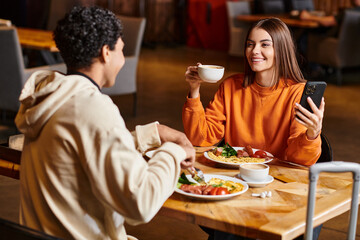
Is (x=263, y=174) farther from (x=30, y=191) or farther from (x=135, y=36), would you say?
(x=135, y=36)

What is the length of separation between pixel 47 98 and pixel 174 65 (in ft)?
25.4

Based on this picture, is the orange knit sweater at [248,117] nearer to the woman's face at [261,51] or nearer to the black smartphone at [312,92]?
the woman's face at [261,51]

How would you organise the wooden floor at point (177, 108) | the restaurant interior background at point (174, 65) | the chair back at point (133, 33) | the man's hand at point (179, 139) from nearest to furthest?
the man's hand at point (179, 139) → the wooden floor at point (177, 108) → the restaurant interior background at point (174, 65) → the chair back at point (133, 33)

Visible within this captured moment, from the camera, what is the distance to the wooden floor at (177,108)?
3246 mm

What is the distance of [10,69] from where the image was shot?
4.68 metres

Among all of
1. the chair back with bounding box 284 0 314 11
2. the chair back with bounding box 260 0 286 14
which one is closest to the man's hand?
the chair back with bounding box 260 0 286 14

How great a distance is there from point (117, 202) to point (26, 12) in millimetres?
8755

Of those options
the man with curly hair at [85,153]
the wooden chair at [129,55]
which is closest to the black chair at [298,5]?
the wooden chair at [129,55]

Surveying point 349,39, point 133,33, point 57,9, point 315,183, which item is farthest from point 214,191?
point 349,39

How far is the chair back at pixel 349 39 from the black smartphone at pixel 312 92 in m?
6.03

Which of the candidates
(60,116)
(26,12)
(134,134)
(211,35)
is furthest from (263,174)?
(211,35)

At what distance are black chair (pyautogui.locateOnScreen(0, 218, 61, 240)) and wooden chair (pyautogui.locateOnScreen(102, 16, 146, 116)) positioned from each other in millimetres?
4067

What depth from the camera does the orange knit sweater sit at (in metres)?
2.38

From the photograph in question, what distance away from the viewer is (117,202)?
53.8 inches
